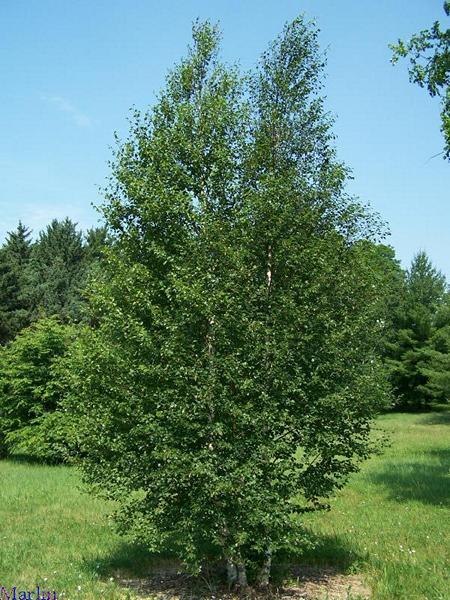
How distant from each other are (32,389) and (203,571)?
695 inches

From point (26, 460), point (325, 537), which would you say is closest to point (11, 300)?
point (26, 460)

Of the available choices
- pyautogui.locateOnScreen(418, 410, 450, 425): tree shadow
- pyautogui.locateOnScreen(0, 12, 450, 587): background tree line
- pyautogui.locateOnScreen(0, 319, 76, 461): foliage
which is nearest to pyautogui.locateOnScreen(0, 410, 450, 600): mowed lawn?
pyautogui.locateOnScreen(0, 12, 450, 587): background tree line

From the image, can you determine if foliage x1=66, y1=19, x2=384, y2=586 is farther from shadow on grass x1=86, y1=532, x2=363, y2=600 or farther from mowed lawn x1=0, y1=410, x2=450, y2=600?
mowed lawn x1=0, y1=410, x2=450, y2=600

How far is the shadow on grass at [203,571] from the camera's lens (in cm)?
880

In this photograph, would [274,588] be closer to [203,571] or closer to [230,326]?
[203,571]

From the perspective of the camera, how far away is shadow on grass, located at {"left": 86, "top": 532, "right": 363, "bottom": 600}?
8.80 meters

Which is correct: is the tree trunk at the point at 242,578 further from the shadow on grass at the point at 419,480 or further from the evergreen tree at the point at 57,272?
the evergreen tree at the point at 57,272

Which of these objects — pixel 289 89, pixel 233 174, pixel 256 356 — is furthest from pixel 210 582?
pixel 289 89

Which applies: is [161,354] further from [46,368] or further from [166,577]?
[46,368]

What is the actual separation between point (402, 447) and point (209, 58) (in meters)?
20.4

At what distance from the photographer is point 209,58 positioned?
1066 centimetres

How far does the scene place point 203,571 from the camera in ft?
30.7

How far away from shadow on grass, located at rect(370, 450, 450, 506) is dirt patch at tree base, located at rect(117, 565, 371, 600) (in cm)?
640

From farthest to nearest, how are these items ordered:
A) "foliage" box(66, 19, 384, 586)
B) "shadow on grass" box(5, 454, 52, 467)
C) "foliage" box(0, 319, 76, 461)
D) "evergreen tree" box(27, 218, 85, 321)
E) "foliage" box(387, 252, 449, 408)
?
"evergreen tree" box(27, 218, 85, 321) < "foliage" box(387, 252, 449, 408) < "shadow on grass" box(5, 454, 52, 467) < "foliage" box(0, 319, 76, 461) < "foliage" box(66, 19, 384, 586)
